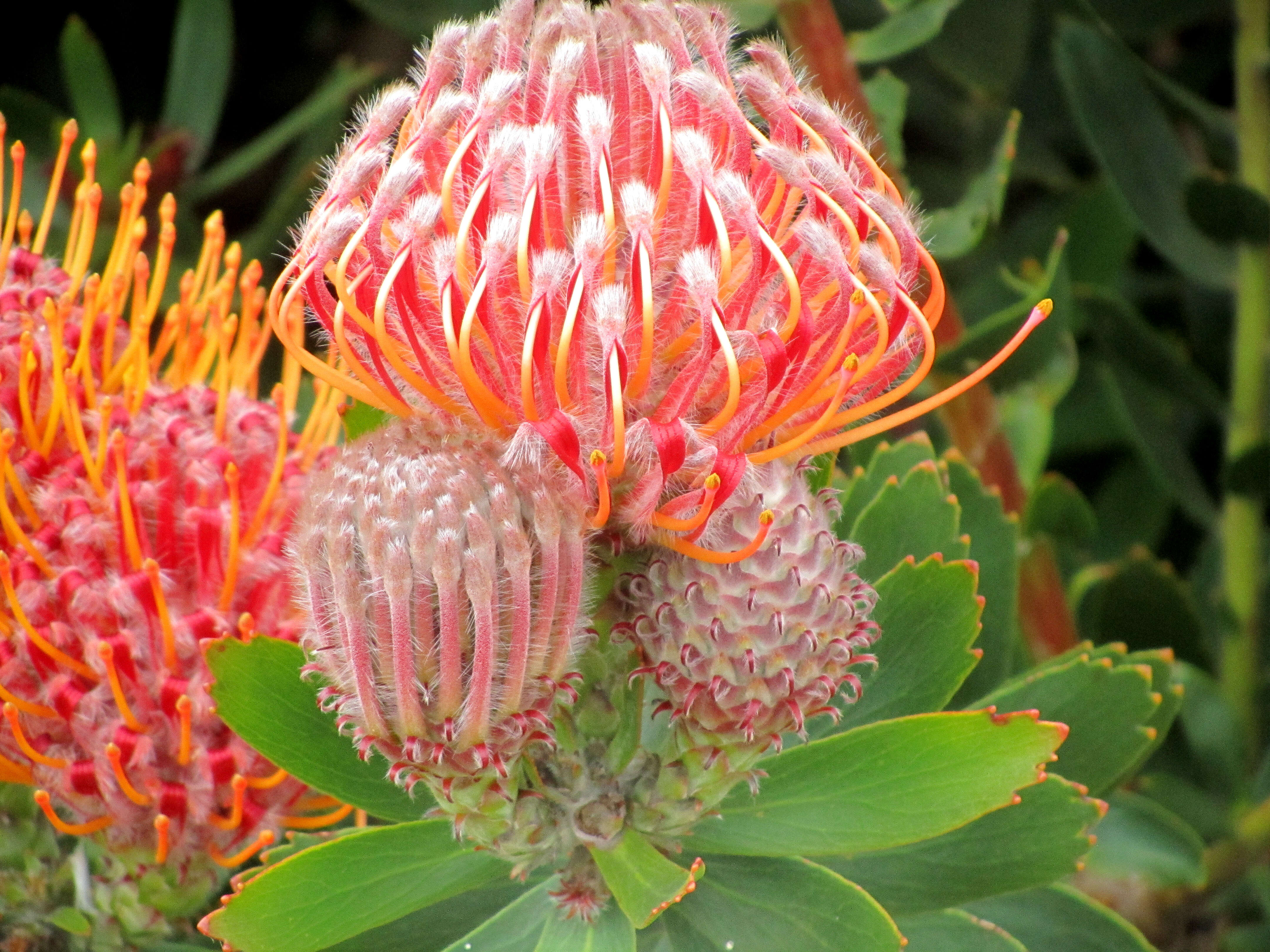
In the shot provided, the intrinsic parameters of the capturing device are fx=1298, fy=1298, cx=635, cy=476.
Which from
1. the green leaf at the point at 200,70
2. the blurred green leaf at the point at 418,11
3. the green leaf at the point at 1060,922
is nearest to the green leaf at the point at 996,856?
the green leaf at the point at 1060,922

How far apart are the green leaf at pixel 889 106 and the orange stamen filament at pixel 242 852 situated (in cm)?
100

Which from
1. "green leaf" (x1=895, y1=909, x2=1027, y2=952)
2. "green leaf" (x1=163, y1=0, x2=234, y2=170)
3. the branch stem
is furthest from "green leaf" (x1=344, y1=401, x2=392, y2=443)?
the branch stem

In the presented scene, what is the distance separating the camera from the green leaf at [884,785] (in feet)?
2.93

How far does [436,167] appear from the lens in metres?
0.91

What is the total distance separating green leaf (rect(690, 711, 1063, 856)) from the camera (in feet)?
2.93

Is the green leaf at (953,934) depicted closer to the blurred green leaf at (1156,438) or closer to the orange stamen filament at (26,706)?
the orange stamen filament at (26,706)

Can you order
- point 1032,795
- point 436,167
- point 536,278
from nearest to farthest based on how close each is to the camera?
point 536,278, point 436,167, point 1032,795

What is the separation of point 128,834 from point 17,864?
0.15 meters

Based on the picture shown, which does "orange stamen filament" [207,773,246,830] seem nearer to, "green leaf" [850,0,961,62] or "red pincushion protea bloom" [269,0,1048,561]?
"red pincushion protea bloom" [269,0,1048,561]

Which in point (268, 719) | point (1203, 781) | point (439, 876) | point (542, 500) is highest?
point (542, 500)

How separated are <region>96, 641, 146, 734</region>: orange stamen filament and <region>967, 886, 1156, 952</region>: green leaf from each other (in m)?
0.78

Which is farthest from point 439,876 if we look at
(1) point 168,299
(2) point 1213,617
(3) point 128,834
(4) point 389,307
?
(2) point 1213,617

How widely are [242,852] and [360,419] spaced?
402mm

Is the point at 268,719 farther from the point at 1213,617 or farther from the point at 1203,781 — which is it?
the point at 1213,617
